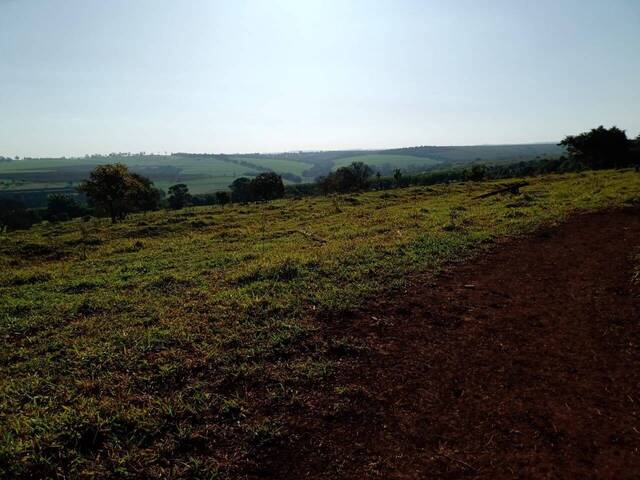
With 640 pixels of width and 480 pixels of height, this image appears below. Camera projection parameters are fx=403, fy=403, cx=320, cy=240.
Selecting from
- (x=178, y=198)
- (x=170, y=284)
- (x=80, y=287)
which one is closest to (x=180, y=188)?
(x=178, y=198)

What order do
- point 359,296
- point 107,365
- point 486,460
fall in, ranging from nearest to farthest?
point 486,460 < point 107,365 < point 359,296

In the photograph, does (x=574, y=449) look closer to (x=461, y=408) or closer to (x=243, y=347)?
(x=461, y=408)

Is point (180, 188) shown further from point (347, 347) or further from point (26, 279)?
point (347, 347)

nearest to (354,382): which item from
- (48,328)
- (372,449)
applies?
(372,449)

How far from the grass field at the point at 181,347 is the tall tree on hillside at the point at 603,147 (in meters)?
68.0

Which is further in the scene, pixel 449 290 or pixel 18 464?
pixel 449 290

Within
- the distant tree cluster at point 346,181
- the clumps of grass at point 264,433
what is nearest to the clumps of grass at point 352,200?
the clumps of grass at point 264,433

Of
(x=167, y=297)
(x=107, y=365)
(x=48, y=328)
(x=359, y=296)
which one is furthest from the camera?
(x=167, y=297)

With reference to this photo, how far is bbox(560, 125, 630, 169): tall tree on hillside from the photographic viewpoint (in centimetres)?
7225

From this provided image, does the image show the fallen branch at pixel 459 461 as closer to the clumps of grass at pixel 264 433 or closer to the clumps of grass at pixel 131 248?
the clumps of grass at pixel 264 433

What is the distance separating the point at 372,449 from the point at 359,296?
5.63 meters

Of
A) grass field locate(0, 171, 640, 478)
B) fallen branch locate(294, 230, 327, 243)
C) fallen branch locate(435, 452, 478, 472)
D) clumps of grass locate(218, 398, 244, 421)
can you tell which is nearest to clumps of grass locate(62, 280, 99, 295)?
grass field locate(0, 171, 640, 478)

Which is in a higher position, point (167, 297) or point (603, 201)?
point (603, 201)

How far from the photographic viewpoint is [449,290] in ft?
37.5
